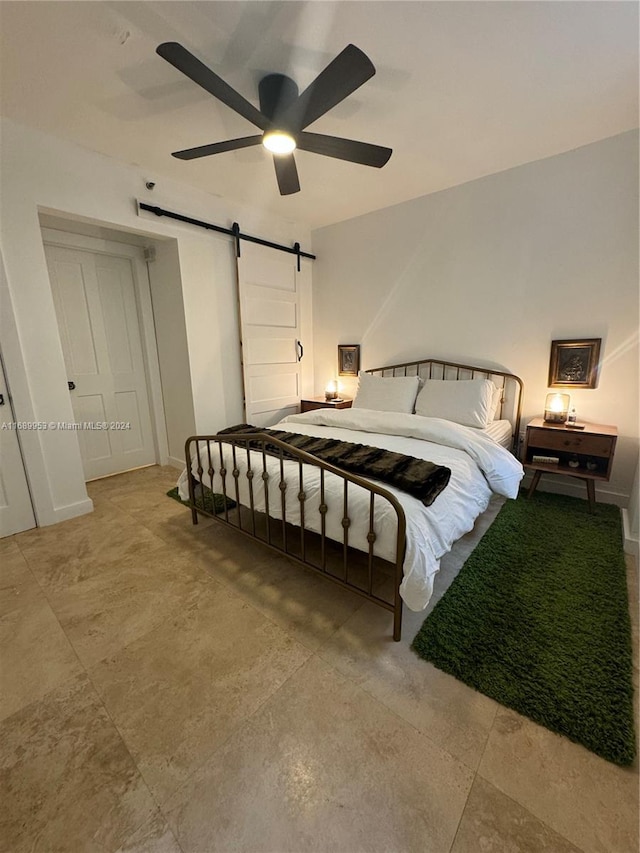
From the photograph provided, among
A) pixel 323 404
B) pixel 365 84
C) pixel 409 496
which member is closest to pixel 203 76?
pixel 365 84

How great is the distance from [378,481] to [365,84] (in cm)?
226

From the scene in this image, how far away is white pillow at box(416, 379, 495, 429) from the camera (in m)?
2.85

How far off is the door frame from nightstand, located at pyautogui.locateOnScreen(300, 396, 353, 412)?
1652 millimetres

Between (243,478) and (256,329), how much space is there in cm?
221

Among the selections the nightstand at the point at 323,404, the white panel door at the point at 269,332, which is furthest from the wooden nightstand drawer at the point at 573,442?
the white panel door at the point at 269,332

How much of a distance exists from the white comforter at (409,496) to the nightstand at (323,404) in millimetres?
1032

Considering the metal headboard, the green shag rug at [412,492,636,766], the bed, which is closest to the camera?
the green shag rug at [412,492,636,766]

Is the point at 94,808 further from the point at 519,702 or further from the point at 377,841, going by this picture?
the point at 519,702

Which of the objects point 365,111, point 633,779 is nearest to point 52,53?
point 365,111

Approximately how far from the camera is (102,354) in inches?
138

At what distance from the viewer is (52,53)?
5.78 feet

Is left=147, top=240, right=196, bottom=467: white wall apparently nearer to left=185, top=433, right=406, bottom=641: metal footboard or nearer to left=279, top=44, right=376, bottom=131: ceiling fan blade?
left=185, top=433, right=406, bottom=641: metal footboard

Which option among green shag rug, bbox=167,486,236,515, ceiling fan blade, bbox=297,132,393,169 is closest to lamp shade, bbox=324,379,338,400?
green shag rug, bbox=167,486,236,515

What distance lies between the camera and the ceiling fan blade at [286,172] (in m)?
2.12
